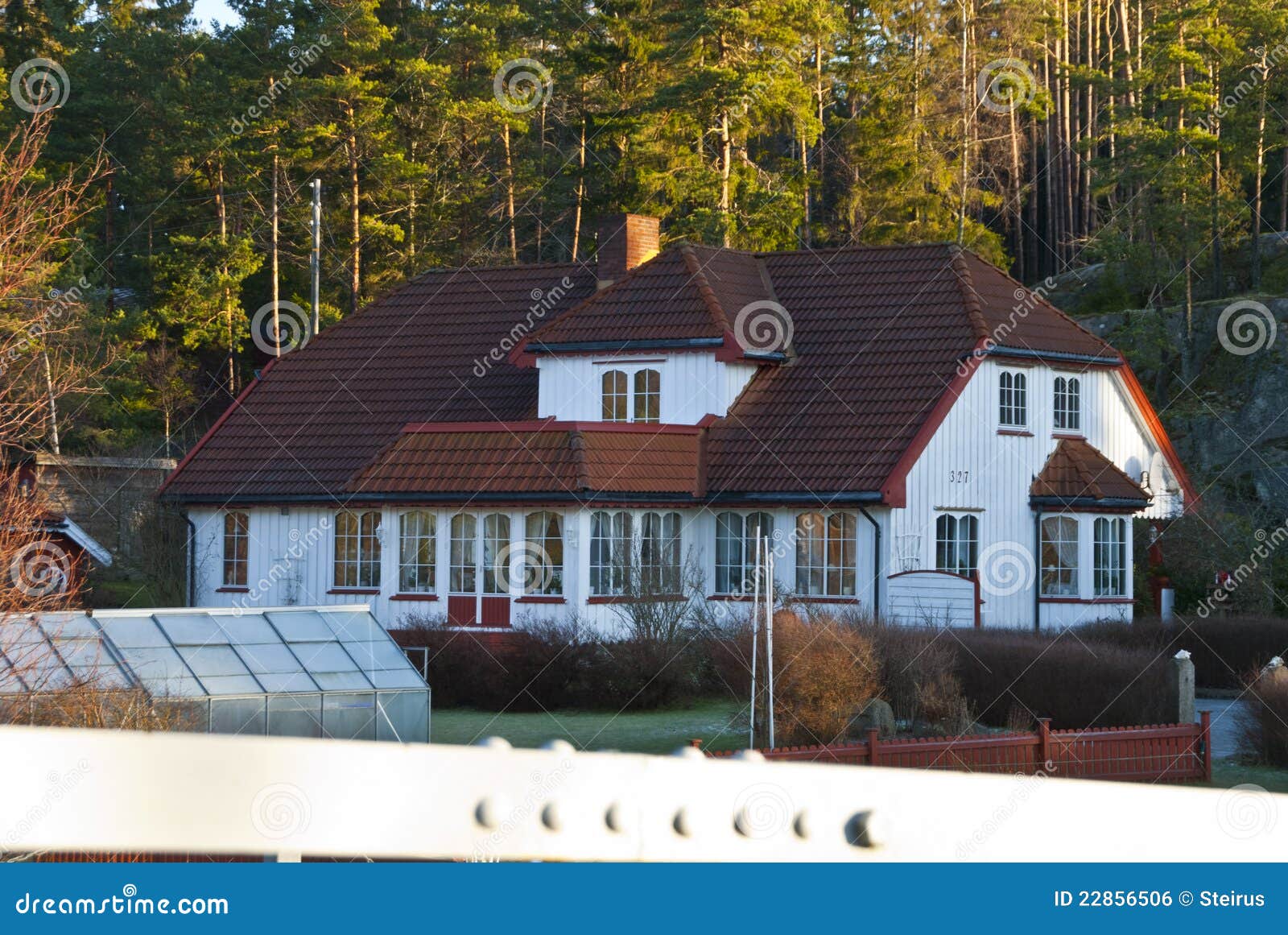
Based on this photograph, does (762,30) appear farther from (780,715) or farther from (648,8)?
(780,715)

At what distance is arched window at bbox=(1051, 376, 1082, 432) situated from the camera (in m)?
30.4

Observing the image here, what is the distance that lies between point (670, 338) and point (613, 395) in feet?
5.10

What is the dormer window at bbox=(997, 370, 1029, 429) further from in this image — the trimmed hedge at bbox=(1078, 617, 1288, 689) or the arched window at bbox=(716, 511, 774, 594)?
the arched window at bbox=(716, 511, 774, 594)

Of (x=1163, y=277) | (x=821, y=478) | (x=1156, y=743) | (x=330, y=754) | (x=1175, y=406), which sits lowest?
(x=1156, y=743)

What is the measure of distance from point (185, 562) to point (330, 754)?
99.8ft

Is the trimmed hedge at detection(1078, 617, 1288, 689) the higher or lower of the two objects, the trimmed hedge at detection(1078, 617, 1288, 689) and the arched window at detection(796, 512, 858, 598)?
the lower

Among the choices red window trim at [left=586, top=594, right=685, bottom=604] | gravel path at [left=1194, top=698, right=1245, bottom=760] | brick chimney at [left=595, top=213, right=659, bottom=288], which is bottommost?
gravel path at [left=1194, top=698, right=1245, bottom=760]

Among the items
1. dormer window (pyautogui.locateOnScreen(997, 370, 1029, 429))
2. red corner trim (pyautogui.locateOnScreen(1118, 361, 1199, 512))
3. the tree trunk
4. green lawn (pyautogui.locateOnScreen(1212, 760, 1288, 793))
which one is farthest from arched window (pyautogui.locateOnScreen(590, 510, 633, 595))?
the tree trunk

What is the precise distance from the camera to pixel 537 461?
27109 mm

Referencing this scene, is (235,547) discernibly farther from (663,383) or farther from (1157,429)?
(1157,429)

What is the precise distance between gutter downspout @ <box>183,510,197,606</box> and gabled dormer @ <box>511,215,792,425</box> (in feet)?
23.6

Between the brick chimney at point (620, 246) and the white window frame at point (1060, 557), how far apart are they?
376 inches

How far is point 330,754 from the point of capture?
280cm

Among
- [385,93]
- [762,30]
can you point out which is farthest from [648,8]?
[385,93]
